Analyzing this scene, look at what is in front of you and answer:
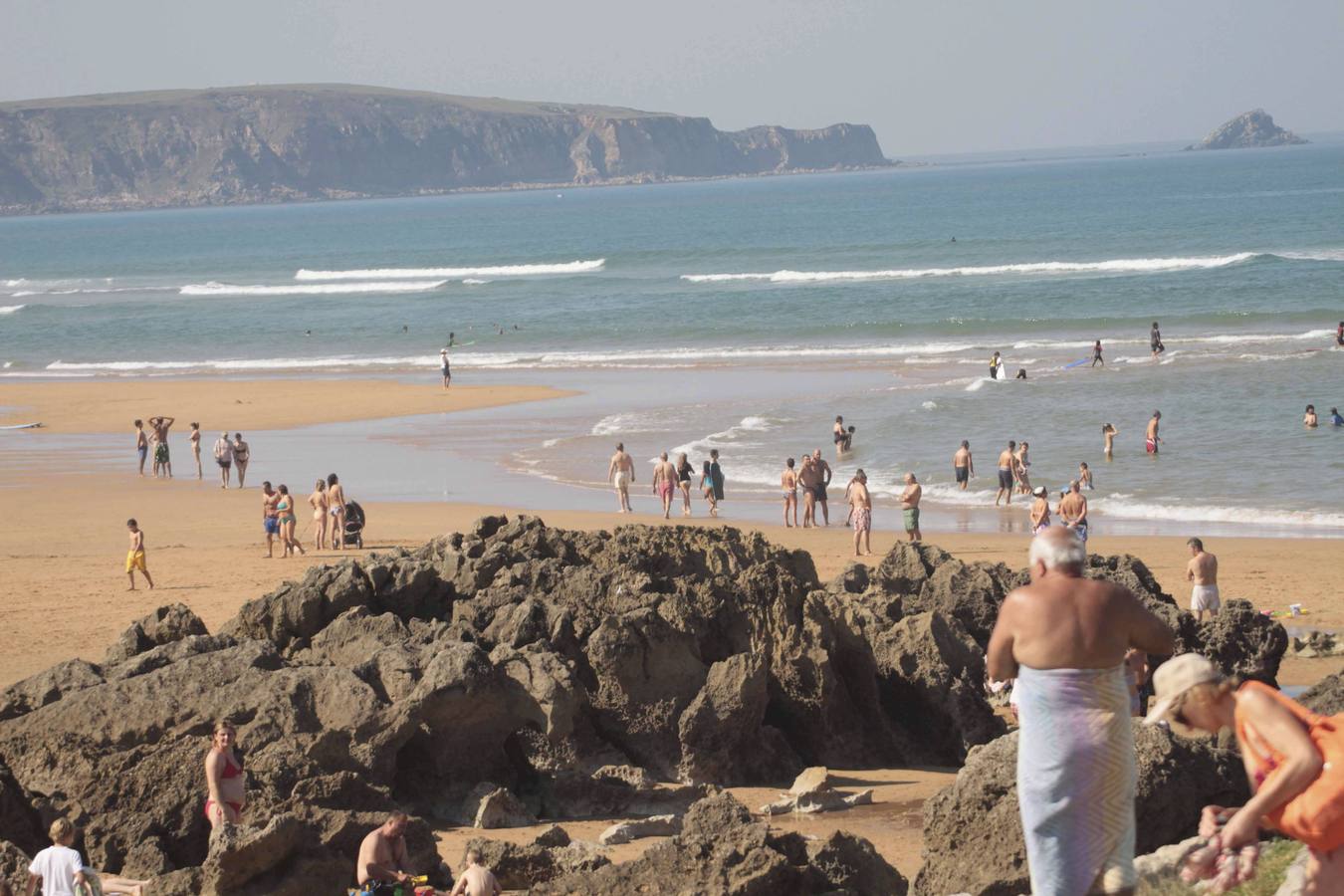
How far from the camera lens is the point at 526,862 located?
27.0ft

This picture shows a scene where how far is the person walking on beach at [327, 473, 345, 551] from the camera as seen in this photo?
2039 centimetres

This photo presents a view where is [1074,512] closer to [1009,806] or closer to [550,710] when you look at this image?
[550,710]

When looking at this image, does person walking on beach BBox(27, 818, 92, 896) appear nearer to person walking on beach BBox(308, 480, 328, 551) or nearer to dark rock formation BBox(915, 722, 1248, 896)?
dark rock formation BBox(915, 722, 1248, 896)

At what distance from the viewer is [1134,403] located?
31.8m

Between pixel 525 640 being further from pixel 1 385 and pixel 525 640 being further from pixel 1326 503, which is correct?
pixel 1 385

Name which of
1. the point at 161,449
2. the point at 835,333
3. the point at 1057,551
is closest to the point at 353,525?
the point at 161,449

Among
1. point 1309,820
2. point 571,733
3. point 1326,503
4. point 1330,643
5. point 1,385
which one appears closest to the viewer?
point 1309,820

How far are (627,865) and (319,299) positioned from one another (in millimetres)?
67565

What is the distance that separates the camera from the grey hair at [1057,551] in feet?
15.8

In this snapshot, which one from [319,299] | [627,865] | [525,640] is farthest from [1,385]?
[627,865]

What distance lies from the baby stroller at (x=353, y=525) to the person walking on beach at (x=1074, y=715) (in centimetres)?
1651

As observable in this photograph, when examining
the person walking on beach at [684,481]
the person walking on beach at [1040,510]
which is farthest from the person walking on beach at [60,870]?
the person walking on beach at [684,481]

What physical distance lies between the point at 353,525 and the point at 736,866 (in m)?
14.4

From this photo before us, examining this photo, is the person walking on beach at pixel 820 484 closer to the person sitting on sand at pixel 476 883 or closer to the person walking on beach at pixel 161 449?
the person walking on beach at pixel 161 449
